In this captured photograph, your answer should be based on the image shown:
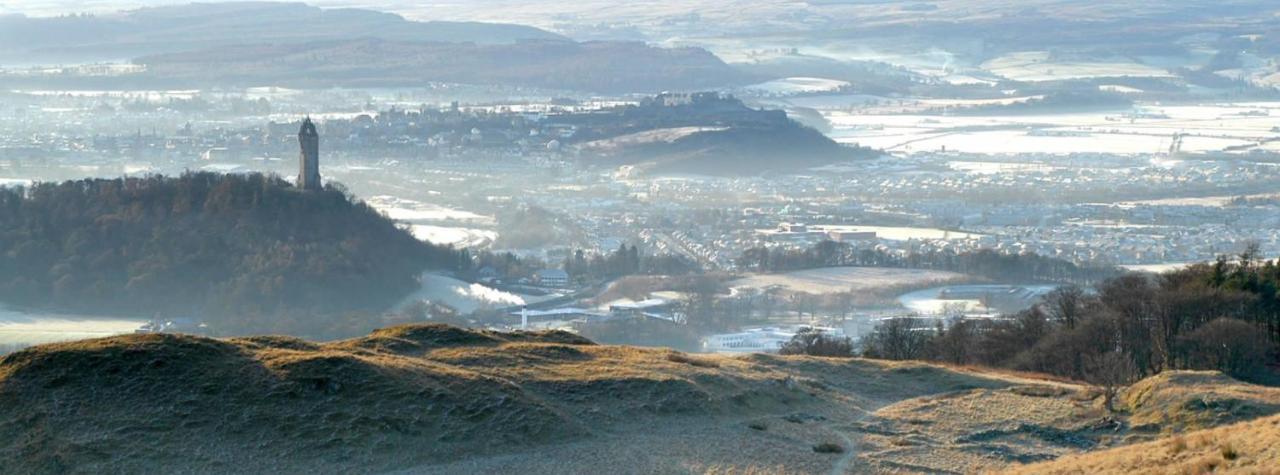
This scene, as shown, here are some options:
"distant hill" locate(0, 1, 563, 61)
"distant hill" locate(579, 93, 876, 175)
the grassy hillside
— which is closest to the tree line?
"distant hill" locate(579, 93, 876, 175)

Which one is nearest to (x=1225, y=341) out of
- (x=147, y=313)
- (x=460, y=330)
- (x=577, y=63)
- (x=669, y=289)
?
(x=460, y=330)

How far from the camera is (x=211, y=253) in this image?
37.2 metres

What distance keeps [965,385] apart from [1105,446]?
Answer: 9.16ft

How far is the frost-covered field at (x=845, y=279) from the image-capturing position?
1457 inches

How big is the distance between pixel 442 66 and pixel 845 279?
5610 cm

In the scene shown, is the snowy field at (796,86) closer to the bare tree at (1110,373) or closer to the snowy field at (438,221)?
the snowy field at (438,221)

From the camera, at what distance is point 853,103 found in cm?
8706

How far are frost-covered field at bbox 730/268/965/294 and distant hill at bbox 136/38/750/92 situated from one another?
49214 millimetres

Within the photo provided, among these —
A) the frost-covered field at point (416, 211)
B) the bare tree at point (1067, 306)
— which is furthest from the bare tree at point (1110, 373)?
the frost-covered field at point (416, 211)

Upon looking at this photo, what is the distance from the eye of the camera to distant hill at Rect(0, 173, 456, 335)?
35062mm

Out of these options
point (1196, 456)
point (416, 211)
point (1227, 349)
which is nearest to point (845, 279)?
point (416, 211)

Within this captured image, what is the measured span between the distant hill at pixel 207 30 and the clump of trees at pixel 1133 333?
73978 mm

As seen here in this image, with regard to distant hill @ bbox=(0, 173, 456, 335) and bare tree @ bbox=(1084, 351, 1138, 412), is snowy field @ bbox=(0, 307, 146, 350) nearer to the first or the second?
distant hill @ bbox=(0, 173, 456, 335)

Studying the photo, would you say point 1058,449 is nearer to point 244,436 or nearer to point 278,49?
point 244,436
